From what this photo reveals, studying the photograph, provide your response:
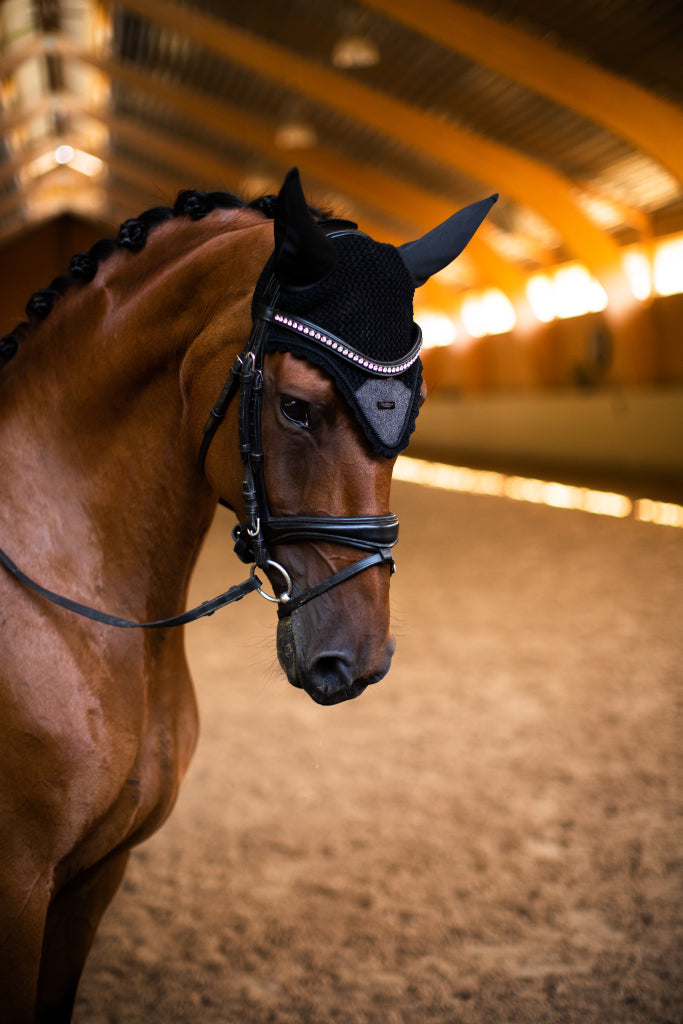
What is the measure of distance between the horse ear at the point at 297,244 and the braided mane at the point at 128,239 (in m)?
0.35

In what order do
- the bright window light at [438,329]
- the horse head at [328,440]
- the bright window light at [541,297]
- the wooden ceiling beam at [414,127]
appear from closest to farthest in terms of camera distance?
the horse head at [328,440] < the wooden ceiling beam at [414,127] < the bright window light at [541,297] < the bright window light at [438,329]

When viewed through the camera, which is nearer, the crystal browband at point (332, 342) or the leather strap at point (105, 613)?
the crystal browband at point (332, 342)

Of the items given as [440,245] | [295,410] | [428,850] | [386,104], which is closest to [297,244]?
[295,410]

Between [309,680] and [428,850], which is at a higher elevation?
[309,680]

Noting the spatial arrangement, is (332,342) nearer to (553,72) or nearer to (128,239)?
(128,239)

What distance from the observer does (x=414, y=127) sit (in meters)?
15.5

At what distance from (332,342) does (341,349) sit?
0.08 ft

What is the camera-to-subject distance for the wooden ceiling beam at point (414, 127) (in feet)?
45.7

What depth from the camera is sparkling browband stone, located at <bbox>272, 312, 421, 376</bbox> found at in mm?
1512

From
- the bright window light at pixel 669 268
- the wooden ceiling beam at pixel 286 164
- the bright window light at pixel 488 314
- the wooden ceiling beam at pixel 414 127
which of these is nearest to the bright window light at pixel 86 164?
the wooden ceiling beam at pixel 286 164

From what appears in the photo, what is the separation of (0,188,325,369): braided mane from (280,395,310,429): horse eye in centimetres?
51

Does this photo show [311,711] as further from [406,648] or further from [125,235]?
[125,235]

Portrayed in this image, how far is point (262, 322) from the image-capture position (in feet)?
5.14

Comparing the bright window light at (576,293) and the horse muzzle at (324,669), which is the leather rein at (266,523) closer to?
the horse muzzle at (324,669)
